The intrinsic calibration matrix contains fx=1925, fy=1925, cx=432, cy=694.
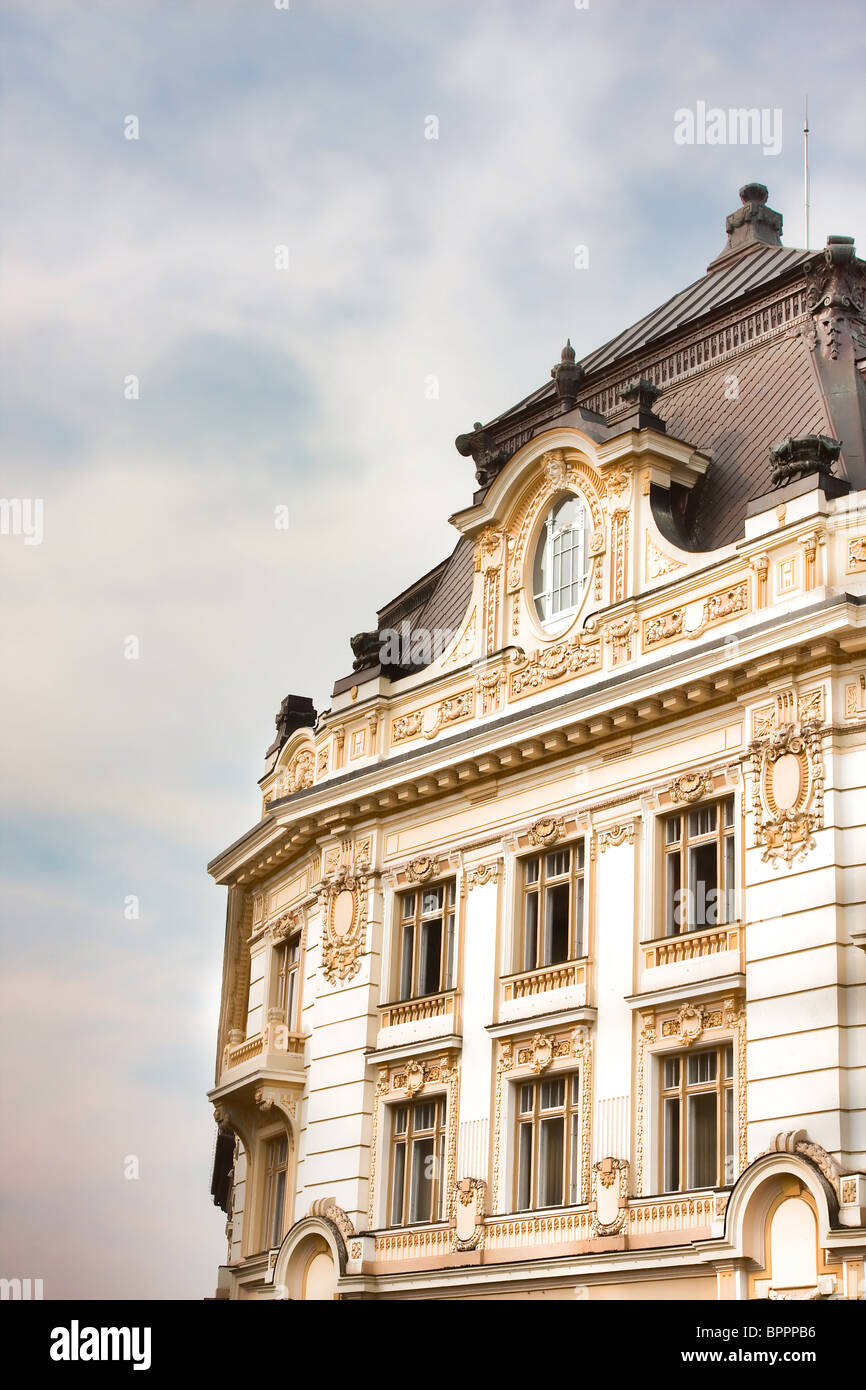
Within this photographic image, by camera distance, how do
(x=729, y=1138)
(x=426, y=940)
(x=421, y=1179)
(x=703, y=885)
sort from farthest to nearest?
(x=426, y=940)
(x=421, y=1179)
(x=703, y=885)
(x=729, y=1138)

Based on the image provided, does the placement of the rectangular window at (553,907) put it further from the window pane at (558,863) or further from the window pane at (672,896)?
the window pane at (672,896)

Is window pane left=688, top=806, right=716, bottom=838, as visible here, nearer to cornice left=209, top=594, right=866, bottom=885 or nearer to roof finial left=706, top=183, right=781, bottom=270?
cornice left=209, top=594, right=866, bottom=885

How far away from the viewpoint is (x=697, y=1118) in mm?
25672

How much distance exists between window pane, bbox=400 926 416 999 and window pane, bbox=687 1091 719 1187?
21.3 feet

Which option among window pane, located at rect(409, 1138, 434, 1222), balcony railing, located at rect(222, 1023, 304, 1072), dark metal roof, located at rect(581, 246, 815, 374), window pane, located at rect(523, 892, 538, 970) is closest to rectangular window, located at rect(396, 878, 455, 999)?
window pane, located at rect(523, 892, 538, 970)

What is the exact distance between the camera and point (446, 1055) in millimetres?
29266

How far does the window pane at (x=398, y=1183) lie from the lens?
29547 mm

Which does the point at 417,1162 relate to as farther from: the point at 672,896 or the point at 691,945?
the point at 691,945

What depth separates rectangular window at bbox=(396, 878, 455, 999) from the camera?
3039cm

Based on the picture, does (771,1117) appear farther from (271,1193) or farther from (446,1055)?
(271,1193)

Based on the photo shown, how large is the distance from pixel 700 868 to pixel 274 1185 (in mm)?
11286

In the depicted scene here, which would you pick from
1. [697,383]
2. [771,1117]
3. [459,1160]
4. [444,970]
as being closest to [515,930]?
[444,970]

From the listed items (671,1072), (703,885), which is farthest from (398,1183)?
(703,885)
